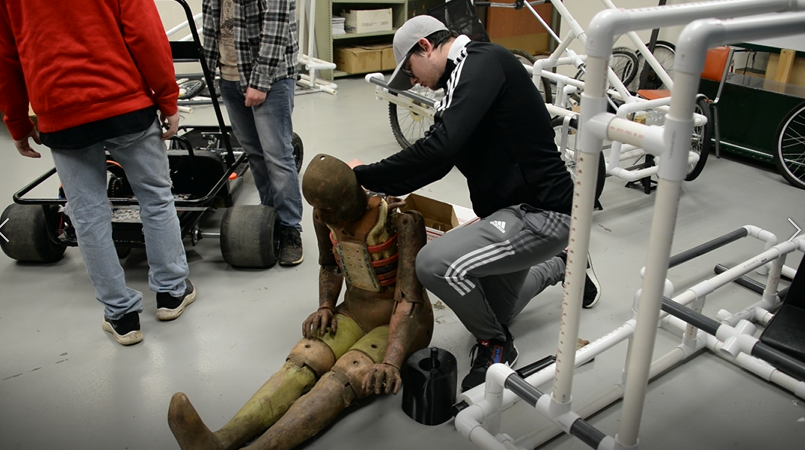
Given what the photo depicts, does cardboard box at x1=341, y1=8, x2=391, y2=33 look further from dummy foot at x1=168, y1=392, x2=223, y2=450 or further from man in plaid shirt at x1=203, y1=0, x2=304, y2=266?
dummy foot at x1=168, y1=392, x2=223, y2=450

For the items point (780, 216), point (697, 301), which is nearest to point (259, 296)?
point (697, 301)

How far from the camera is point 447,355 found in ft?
6.63

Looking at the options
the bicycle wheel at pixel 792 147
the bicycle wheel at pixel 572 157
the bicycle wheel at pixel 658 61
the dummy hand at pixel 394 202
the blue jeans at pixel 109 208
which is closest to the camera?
the dummy hand at pixel 394 202

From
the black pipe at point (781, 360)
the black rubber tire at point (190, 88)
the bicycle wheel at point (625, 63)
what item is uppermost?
the bicycle wheel at point (625, 63)

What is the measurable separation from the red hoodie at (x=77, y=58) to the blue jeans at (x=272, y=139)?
2.27 ft

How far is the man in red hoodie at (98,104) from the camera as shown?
2023 mm

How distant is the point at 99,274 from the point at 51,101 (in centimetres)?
70

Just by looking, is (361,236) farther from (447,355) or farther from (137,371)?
(137,371)

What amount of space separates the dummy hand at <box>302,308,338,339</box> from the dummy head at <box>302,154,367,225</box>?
0.35 m

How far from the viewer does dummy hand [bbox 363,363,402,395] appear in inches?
71.7

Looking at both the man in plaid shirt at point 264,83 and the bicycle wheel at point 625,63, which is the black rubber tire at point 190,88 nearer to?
the man in plaid shirt at point 264,83

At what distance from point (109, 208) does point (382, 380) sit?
134cm

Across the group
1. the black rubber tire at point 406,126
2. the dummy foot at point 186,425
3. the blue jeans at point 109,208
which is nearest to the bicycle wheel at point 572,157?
the black rubber tire at point 406,126

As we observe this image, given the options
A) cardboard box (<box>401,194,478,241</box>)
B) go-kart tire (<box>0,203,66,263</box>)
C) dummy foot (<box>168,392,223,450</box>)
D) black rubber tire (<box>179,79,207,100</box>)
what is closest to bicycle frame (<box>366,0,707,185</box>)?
cardboard box (<box>401,194,478,241</box>)
